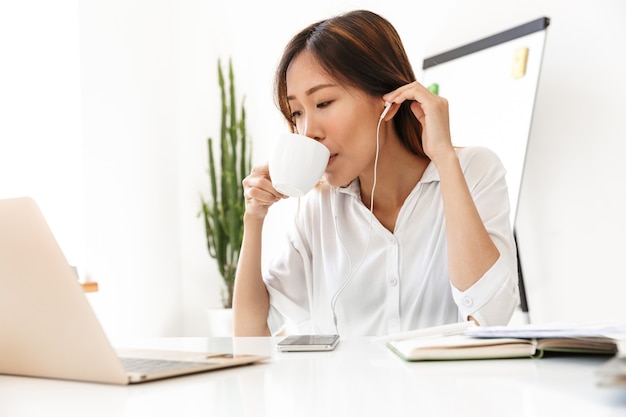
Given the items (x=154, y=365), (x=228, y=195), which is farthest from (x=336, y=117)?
(x=228, y=195)

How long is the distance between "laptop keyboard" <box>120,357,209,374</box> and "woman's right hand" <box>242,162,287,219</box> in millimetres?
691

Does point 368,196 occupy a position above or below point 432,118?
below

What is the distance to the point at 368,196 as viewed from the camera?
1.60 meters

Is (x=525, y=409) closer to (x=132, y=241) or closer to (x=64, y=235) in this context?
(x=64, y=235)

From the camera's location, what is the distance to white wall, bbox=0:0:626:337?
258cm

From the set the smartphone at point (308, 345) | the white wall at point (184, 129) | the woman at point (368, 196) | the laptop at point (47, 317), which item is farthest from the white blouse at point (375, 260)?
the white wall at point (184, 129)

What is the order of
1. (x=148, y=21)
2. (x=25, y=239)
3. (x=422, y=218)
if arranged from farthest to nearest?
(x=148, y=21) → (x=422, y=218) → (x=25, y=239)

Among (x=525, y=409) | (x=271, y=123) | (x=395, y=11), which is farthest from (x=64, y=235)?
(x=525, y=409)

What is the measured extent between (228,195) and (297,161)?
237cm

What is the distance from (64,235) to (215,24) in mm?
1553

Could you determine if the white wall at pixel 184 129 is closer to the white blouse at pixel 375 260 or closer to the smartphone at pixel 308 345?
the white blouse at pixel 375 260

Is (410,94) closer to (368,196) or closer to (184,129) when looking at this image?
(368,196)

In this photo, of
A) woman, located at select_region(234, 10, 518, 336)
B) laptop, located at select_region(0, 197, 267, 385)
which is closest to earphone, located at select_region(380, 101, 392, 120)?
woman, located at select_region(234, 10, 518, 336)

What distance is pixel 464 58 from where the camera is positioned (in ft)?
9.41
